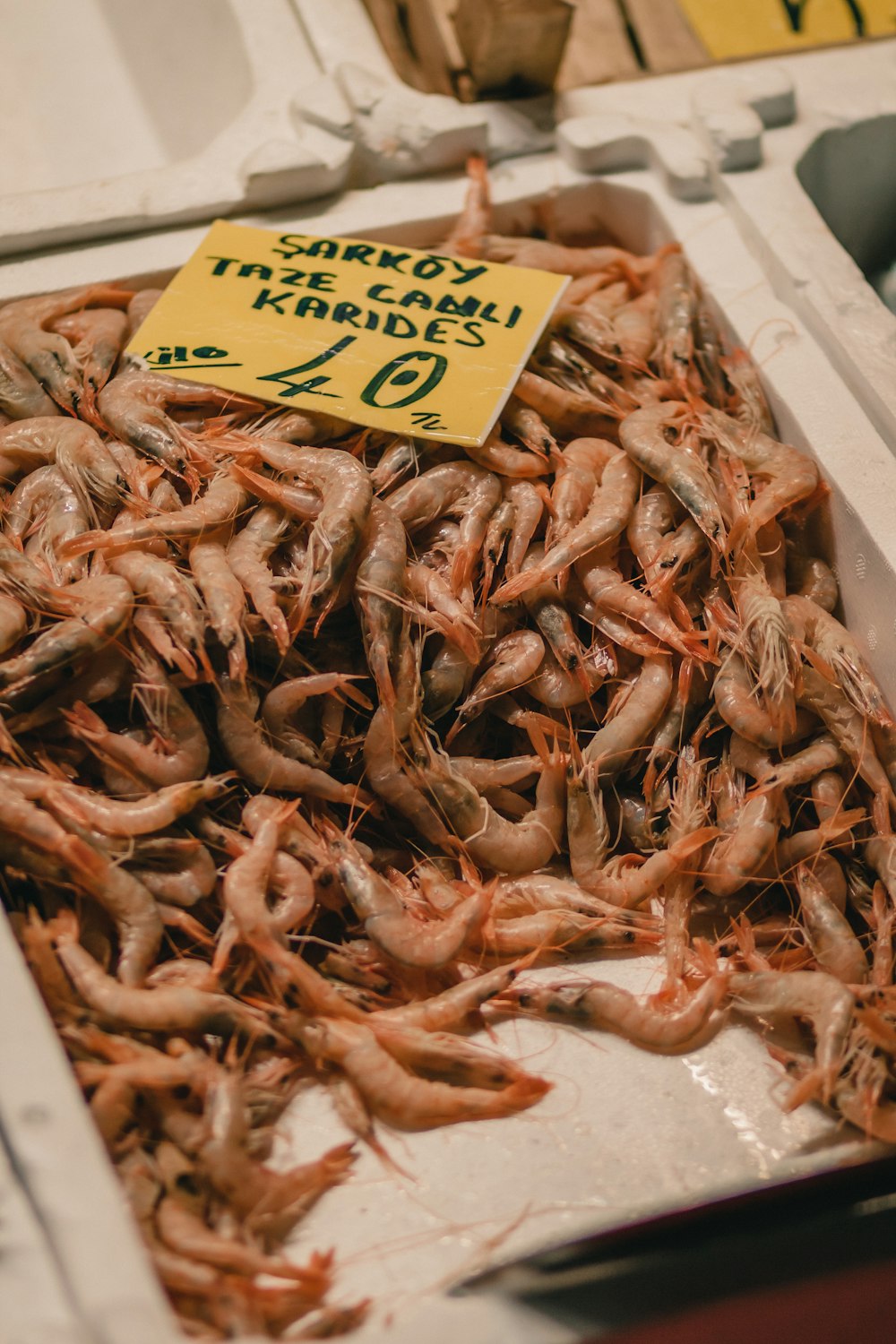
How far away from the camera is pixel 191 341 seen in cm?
203

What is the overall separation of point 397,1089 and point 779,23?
2.91 m

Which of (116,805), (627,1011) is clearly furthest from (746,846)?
(116,805)

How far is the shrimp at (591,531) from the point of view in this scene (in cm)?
187

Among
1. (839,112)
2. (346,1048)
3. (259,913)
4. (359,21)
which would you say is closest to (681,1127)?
(346,1048)

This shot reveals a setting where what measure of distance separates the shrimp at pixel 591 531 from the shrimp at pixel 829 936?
678 mm

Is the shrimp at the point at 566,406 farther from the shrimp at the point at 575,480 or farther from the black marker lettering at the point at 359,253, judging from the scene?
the black marker lettering at the point at 359,253

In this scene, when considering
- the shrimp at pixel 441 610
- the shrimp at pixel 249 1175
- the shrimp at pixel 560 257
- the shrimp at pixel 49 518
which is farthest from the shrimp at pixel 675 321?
the shrimp at pixel 249 1175

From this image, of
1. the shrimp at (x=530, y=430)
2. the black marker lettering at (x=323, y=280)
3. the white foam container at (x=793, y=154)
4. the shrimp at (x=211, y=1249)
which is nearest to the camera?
the shrimp at (x=211, y=1249)

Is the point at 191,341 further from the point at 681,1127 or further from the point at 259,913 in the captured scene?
the point at 681,1127

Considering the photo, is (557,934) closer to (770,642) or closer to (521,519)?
(770,642)

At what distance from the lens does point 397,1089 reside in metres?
1.53

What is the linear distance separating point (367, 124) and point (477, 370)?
2.89 ft

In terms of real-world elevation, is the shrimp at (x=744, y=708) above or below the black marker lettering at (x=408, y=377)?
below

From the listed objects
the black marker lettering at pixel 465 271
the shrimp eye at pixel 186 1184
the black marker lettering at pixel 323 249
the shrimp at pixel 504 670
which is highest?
the black marker lettering at pixel 323 249
